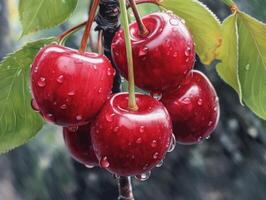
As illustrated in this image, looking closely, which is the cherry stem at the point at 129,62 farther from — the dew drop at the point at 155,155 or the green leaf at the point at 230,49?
the green leaf at the point at 230,49

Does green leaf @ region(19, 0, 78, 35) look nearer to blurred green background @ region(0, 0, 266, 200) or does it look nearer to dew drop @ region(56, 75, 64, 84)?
dew drop @ region(56, 75, 64, 84)

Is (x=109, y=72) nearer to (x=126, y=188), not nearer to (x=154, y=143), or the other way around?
(x=154, y=143)

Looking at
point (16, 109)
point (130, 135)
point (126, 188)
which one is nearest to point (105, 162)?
point (130, 135)

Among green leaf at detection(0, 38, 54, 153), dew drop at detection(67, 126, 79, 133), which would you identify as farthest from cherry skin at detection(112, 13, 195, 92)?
green leaf at detection(0, 38, 54, 153)

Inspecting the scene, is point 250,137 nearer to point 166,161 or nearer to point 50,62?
point 166,161

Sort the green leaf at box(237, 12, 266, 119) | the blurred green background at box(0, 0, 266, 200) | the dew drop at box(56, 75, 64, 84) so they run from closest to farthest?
the dew drop at box(56, 75, 64, 84) → the green leaf at box(237, 12, 266, 119) → the blurred green background at box(0, 0, 266, 200)

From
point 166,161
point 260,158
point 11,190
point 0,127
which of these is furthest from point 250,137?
point 0,127
